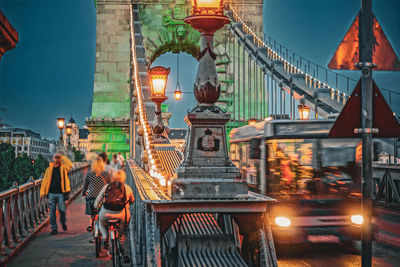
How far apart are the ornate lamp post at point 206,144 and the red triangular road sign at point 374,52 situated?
1.29m

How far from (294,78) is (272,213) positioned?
1673cm

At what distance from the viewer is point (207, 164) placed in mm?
6148

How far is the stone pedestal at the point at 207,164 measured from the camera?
19.6ft

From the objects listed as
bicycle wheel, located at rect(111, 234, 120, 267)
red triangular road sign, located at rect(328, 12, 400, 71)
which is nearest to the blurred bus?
bicycle wheel, located at rect(111, 234, 120, 267)

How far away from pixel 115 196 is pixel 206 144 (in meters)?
2.49

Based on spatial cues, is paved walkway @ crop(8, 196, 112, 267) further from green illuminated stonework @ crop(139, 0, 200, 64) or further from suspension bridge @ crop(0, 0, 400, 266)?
green illuminated stonework @ crop(139, 0, 200, 64)

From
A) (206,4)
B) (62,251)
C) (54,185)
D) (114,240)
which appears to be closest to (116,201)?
(114,240)

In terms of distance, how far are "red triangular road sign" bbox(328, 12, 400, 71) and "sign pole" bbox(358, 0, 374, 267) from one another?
1.02 feet

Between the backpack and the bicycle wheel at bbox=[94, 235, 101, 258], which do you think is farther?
the bicycle wheel at bbox=[94, 235, 101, 258]

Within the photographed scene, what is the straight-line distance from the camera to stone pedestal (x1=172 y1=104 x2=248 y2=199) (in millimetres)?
5977

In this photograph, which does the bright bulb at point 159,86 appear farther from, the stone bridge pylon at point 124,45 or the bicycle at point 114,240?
the stone bridge pylon at point 124,45

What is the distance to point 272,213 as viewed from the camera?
1000cm

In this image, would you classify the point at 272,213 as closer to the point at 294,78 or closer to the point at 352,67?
the point at 352,67

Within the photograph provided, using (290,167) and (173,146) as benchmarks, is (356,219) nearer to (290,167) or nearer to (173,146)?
(290,167)
